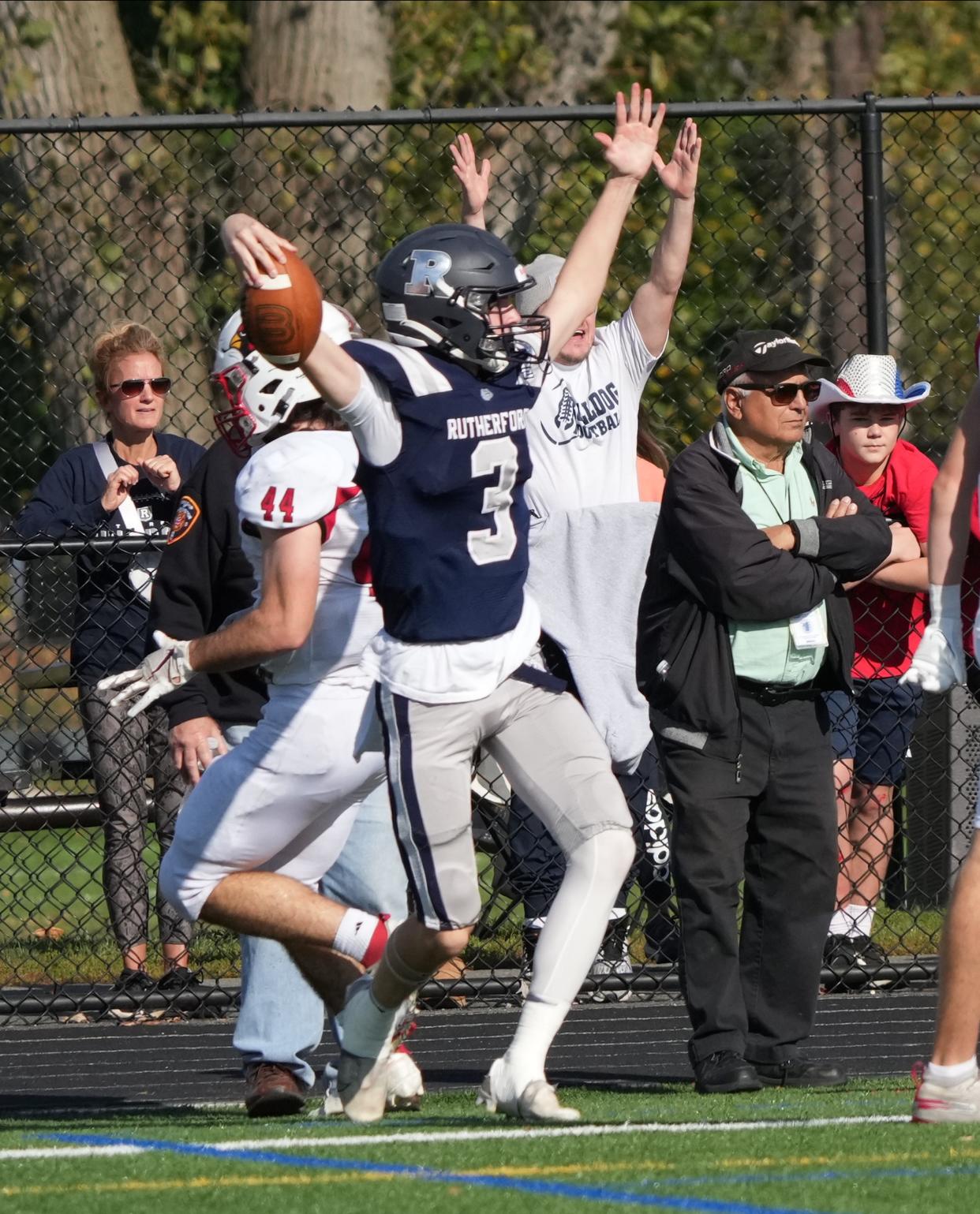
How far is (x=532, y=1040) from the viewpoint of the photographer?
4469 millimetres

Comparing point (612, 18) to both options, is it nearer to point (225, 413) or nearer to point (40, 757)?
point (40, 757)

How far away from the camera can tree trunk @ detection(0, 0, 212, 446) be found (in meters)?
10.2

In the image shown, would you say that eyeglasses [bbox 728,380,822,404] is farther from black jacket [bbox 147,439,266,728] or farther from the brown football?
the brown football

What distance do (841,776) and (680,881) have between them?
71.7 inches

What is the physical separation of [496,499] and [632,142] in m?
1.32

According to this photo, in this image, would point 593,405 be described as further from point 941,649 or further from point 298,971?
point 941,649

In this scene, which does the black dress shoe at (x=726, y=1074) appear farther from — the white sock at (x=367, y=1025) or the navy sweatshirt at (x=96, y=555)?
the navy sweatshirt at (x=96, y=555)

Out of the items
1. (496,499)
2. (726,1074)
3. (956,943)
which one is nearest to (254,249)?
(496,499)

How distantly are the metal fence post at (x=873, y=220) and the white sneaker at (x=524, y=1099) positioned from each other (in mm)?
3738

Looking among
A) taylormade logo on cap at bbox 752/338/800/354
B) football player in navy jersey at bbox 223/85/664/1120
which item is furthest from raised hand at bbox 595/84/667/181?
football player in navy jersey at bbox 223/85/664/1120

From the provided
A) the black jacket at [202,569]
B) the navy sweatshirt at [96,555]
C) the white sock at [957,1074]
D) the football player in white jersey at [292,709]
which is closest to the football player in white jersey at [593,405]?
the navy sweatshirt at [96,555]

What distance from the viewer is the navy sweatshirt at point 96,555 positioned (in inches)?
281

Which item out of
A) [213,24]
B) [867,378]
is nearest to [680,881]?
[867,378]

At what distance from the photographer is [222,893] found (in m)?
4.91
